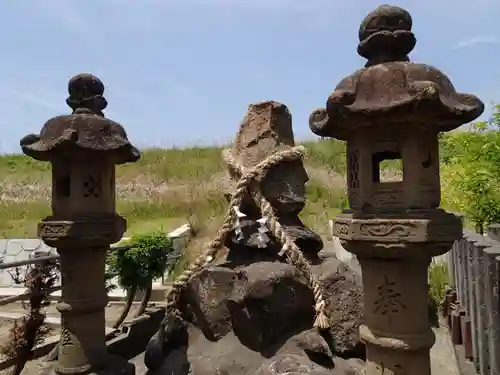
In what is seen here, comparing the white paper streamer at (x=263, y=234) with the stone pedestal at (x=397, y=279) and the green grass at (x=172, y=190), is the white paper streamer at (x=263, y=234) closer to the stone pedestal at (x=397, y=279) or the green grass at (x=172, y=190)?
the stone pedestal at (x=397, y=279)

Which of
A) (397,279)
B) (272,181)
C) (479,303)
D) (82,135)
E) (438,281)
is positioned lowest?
(438,281)

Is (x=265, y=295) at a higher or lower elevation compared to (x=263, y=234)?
lower

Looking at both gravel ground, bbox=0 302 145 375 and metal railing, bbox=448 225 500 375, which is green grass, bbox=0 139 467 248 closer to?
gravel ground, bbox=0 302 145 375

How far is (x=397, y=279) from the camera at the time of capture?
2.29 metres

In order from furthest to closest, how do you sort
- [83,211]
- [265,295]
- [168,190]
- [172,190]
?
1. [168,190]
2. [172,190]
3. [83,211]
4. [265,295]

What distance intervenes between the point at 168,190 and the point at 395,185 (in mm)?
18030

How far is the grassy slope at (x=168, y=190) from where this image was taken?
15828mm

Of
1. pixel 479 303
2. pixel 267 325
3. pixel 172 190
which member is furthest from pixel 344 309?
pixel 172 190

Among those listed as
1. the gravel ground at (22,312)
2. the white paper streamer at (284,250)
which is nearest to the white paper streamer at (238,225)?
the white paper streamer at (284,250)

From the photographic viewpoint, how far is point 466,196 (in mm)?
10086

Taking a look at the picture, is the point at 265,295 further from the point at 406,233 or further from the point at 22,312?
the point at 22,312

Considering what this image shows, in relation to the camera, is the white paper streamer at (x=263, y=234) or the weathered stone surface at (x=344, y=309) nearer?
the weathered stone surface at (x=344, y=309)

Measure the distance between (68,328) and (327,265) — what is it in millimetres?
1708

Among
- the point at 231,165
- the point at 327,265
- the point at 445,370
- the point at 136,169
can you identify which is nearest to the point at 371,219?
the point at 327,265
